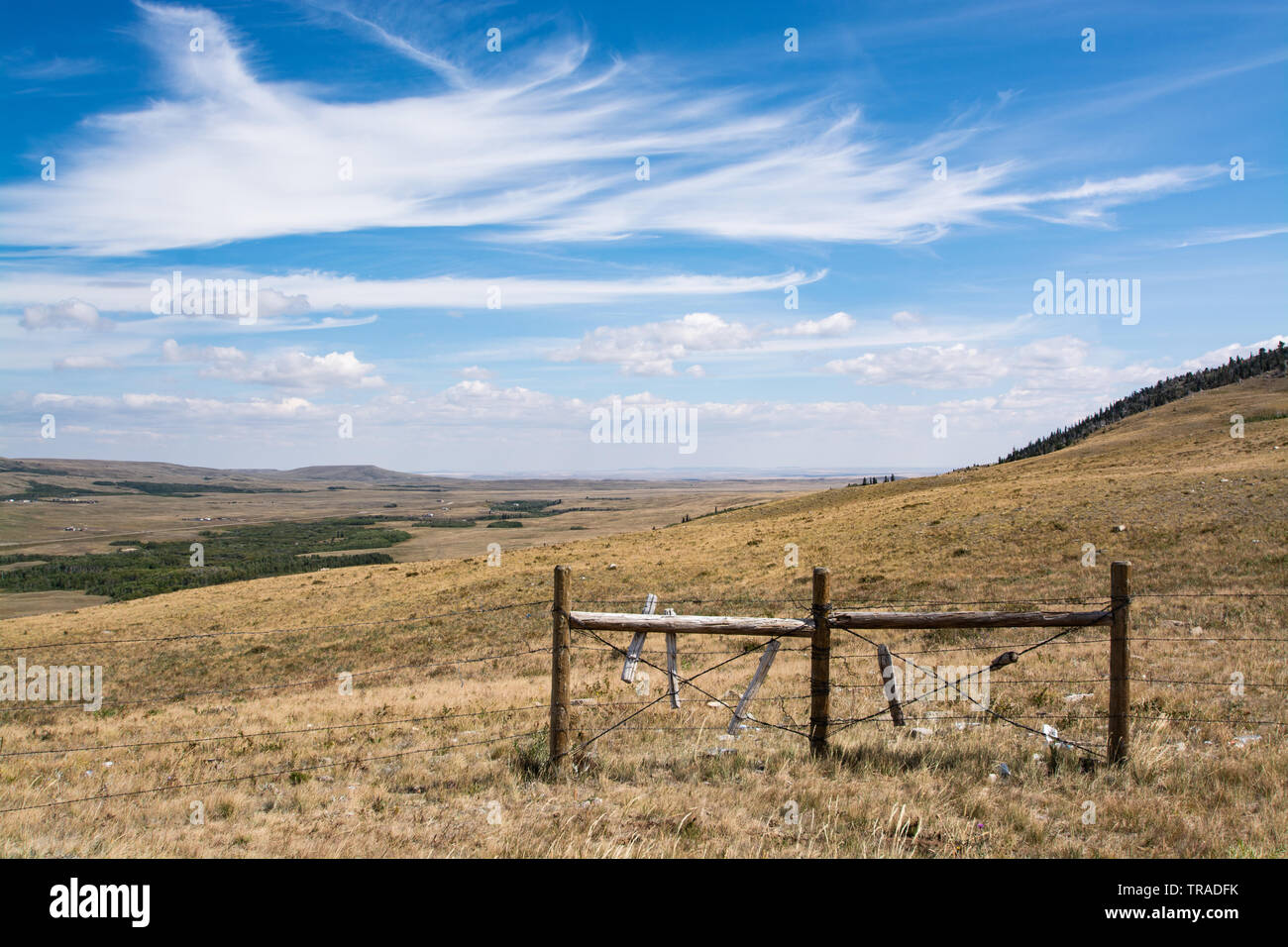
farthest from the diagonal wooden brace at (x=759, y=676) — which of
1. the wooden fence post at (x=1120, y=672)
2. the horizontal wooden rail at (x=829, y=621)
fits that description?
the wooden fence post at (x=1120, y=672)

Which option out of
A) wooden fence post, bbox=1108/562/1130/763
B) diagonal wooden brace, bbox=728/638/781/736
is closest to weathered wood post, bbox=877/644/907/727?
diagonal wooden brace, bbox=728/638/781/736

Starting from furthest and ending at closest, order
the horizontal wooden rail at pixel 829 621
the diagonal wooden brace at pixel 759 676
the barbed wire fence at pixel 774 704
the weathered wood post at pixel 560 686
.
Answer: the diagonal wooden brace at pixel 759 676, the weathered wood post at pixel 560 686, the barbed wire fence at pixel 774 704, the horizontal wooden rail at pixel 829 621

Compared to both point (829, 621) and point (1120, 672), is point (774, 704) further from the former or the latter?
point (1120, 672)

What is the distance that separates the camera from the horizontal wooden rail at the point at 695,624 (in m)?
8.30

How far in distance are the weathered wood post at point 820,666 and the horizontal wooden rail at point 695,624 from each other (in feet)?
0.48

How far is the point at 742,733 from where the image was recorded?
10039mm

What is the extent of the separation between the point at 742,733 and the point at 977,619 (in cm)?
360

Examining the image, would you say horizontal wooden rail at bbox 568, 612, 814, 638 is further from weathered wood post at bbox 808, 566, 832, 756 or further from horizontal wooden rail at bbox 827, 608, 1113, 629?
horizontal wooden rail at bbox 827, 608, 1113, 629

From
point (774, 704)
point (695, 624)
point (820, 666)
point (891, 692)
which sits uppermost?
point (695, 624)

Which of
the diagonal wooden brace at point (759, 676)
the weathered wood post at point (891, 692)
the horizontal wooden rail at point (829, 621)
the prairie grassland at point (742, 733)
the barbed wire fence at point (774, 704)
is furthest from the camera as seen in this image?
the weathered wood post at point (891, 692)

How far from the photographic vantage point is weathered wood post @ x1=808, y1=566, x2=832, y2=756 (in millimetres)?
8344

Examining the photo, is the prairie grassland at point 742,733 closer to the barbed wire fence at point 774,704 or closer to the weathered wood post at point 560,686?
the barbed wire fence at point 774,704

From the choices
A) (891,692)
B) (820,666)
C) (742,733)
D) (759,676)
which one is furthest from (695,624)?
(891,692)
